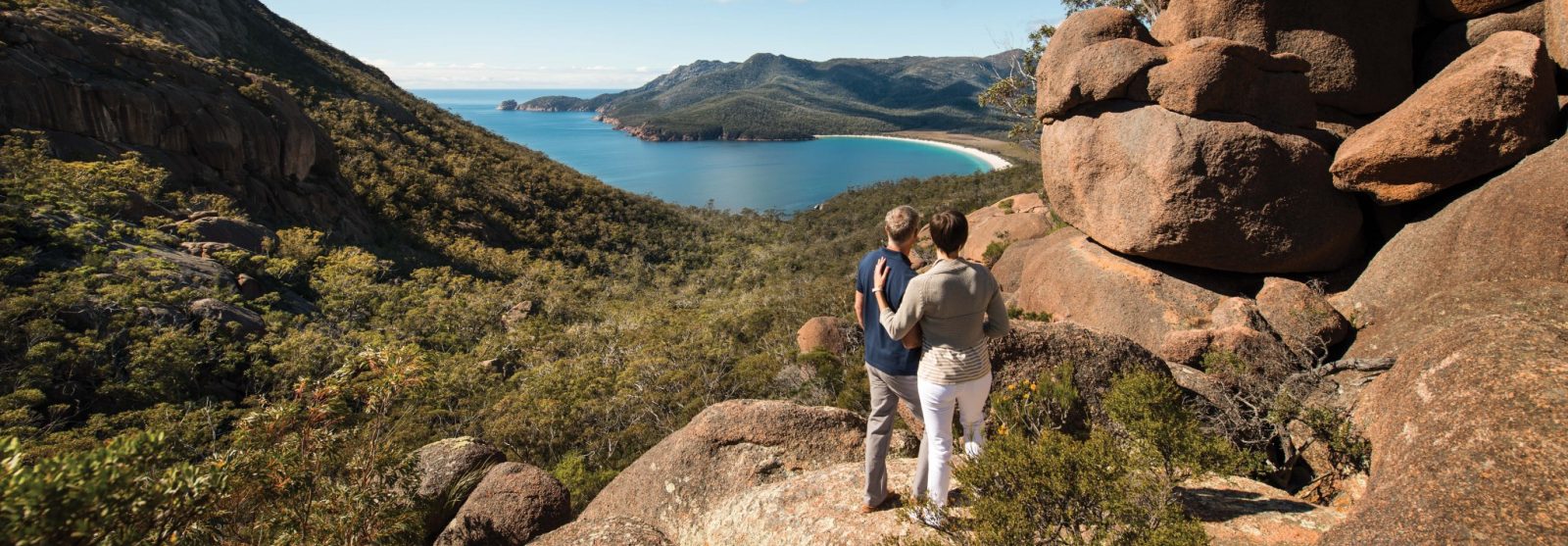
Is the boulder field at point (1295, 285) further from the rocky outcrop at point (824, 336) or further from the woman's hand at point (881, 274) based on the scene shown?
the rocky outcrop at point (824, 336)

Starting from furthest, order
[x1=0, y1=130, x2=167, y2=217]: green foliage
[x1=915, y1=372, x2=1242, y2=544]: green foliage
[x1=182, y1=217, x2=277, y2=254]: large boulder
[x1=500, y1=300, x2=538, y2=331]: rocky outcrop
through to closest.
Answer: [x1=500, y1=300, x2=538, y2=331]: rocky outcrop
[x1=182, y1=217, x2=277, y2=254]: large boulder
[x1=0, y1=130, x2=167, y2=217]: green foliage
[x1=915, y1=372, x2=1242, y2=544]: green foliage

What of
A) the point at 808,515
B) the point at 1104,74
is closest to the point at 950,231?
the point at 808,515

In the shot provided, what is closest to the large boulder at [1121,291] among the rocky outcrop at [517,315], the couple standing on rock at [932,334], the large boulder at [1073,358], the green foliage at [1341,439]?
the large boulder at [1073,358]

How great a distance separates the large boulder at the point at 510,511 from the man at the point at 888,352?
3.70 m

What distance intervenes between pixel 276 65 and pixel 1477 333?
2288 inches

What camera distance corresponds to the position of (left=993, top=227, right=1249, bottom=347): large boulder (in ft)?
30.8

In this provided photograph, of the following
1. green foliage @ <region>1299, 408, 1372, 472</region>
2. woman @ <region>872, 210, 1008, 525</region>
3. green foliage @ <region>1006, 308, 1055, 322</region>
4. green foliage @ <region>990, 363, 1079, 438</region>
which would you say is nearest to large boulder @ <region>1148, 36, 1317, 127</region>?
green foliage @ <region>1006, 308, 1055, 322</region>

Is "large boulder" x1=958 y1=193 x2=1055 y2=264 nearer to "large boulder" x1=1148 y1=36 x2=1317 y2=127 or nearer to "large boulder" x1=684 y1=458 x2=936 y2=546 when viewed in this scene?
"large boulder" x1=1148 y1=36 x2=1317 y2=127

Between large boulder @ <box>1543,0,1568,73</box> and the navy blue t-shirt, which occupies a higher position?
large boulder @ <box>1543,0,1568,73</box>

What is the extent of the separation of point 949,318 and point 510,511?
4949 mm

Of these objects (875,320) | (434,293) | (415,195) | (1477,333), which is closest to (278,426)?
(875,320)

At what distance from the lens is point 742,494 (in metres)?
5.53

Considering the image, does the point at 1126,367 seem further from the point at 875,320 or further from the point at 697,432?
the point at 697,432

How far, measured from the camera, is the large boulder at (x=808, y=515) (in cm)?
439
